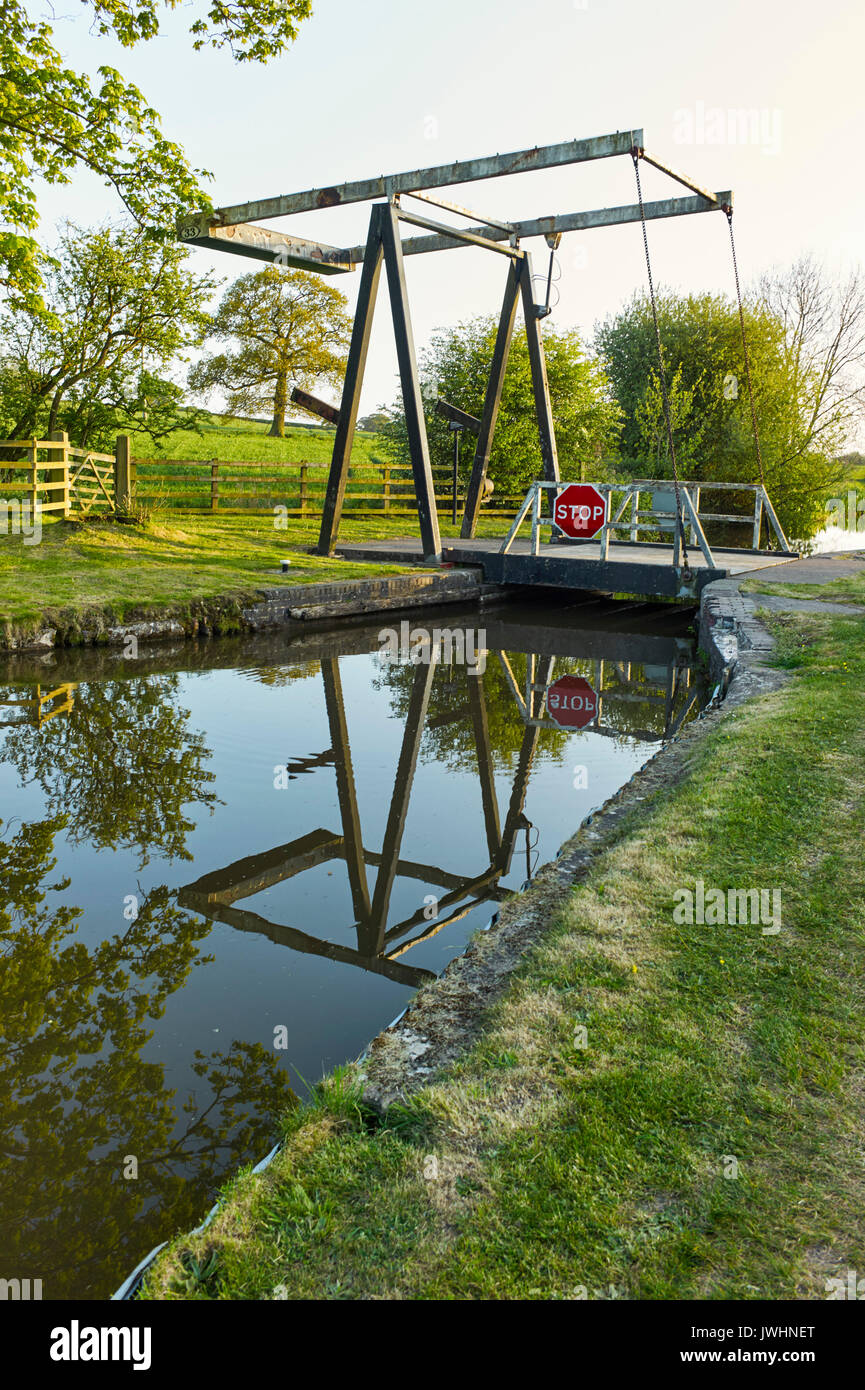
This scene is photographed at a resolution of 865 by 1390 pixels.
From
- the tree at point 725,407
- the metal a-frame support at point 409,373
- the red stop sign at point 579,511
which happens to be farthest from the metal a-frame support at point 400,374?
the tree at point 725,407

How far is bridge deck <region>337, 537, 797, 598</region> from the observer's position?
43.9ft

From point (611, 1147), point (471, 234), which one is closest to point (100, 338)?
point (471, 234)

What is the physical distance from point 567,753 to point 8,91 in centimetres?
1004

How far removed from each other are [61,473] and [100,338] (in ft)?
13.4

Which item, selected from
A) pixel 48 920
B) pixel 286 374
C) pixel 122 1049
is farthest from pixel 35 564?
pixel 286 374

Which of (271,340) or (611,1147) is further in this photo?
(271,340)

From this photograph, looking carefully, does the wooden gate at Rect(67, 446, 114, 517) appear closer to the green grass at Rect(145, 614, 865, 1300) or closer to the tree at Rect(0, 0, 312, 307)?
the tree at Rect(0, 0, 312, 307)

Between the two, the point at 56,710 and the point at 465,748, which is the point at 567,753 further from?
the point at 56,710

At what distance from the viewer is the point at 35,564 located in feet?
40.5

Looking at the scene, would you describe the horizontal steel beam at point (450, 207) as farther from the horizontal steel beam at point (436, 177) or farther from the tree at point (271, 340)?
the tree at point (271, 340)

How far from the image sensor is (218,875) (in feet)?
16.1

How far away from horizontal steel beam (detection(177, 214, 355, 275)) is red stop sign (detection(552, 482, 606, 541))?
17.7 feet

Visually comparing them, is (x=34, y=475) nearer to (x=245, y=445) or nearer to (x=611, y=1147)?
(x=611, y=1147)

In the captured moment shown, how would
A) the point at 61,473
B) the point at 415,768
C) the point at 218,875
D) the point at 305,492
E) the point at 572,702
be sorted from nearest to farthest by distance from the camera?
the point at 218,875, the point at 415,768, the point at 572,702, the point at 61,473, the point at 305,492
